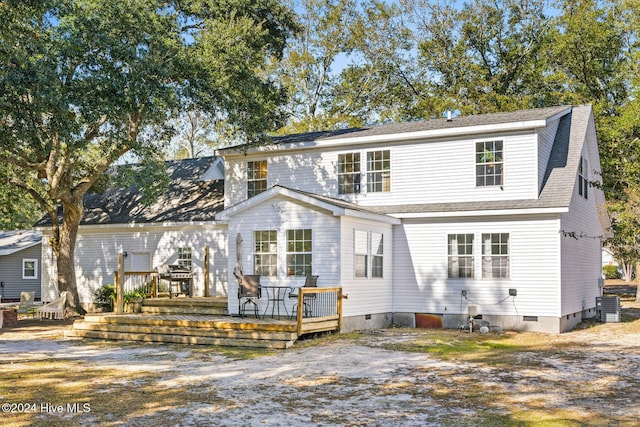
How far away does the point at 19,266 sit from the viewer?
115ft

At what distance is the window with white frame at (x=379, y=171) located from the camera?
2058 cm

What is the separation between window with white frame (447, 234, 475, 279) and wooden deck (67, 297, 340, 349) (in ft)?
13.8

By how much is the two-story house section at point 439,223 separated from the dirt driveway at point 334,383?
216 cm

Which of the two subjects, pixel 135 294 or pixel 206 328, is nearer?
pixel 206 328

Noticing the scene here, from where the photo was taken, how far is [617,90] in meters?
33.0

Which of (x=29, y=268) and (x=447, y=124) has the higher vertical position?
(x=447, y=124)

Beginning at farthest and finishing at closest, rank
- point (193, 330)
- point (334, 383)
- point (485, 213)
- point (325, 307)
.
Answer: point (485, 213) < point (325, 307) < point (193, 330) < point (334, 383)

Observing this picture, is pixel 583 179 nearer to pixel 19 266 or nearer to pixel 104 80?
pixel 104 80

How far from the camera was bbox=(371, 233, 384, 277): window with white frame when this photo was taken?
1898 cm

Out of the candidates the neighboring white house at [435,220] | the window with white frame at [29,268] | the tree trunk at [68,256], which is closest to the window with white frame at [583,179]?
the neighboring white house at [435,220]

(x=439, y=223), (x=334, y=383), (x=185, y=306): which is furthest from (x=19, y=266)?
(x=334, y=383)

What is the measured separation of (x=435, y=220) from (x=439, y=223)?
0.50 feet

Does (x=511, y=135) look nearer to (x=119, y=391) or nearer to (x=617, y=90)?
(x=119, y=391)

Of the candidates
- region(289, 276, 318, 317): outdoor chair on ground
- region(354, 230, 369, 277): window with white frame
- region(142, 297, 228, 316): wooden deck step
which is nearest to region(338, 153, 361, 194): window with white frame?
region(354, 230, 369, 277): window with white frame
